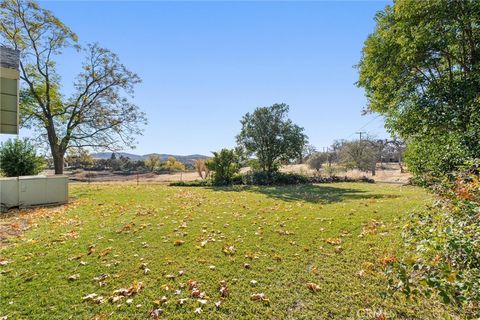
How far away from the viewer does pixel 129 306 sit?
9.05 feet

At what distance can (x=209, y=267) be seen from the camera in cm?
360

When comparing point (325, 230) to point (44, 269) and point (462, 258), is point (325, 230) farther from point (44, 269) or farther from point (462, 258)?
point (44, 269)

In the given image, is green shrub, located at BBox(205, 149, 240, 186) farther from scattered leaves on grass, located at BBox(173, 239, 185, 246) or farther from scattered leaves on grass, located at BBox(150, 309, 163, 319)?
scattered leaves on grass, located at BBox(150, 309, 163, 319)

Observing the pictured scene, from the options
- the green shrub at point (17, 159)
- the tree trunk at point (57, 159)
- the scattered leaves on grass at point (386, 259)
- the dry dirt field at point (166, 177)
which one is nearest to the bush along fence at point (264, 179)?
the dry dirt field at point (166, 177)

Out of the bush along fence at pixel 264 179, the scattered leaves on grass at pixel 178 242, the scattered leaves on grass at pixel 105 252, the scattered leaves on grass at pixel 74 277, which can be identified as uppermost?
the bush along fence at pixel 264 179

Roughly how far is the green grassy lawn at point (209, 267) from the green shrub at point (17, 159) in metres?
6.25

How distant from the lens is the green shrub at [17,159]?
34.7 ft

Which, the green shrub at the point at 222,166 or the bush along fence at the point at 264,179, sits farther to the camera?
the bush along fence at the point at 264,179

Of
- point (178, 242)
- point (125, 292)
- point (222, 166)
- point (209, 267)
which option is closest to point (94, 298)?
point (125, 292)

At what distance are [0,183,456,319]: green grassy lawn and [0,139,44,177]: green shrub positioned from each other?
Result: 20.5ft

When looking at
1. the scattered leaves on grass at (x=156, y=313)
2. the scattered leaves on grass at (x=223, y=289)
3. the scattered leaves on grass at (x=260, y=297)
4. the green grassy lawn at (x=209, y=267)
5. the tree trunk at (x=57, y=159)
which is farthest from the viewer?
the tree trunk at (x=57, y=159)

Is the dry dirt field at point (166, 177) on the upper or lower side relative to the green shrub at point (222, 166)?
lower

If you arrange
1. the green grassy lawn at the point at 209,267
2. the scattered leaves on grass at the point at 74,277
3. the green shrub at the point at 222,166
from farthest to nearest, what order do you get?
the green shrub at the point at 222,166, the scattered leaves on grass at the point at 74,277, the green grassy lawn at the point at 209,267

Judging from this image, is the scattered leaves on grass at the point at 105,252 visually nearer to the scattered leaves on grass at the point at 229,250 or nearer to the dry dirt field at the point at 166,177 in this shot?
the scattered leaves on grass at the point at 229,250
